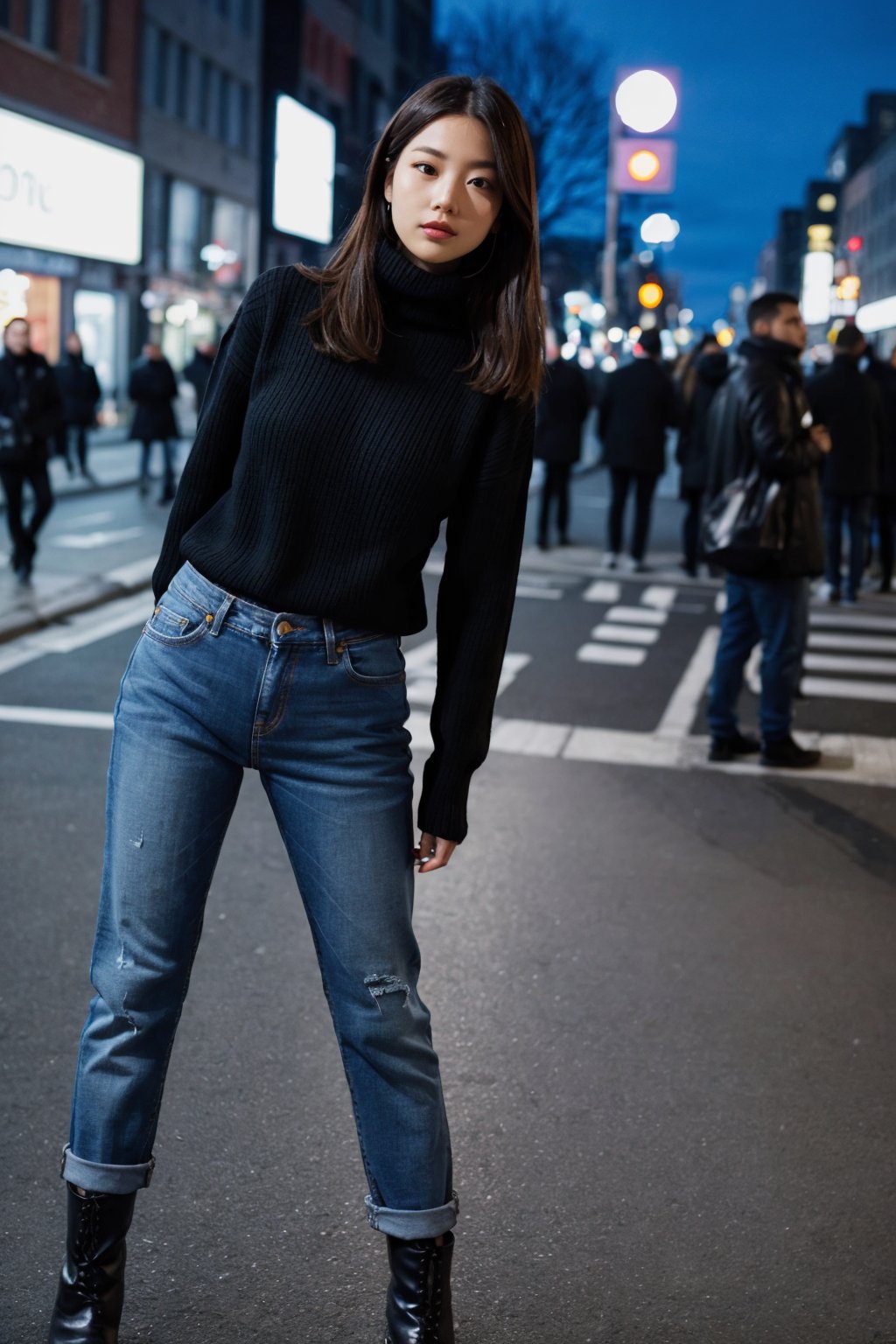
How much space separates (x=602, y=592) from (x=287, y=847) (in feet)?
37.4

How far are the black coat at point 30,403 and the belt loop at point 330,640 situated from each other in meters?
10.3

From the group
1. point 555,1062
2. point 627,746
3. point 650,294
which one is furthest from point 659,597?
point 650,294

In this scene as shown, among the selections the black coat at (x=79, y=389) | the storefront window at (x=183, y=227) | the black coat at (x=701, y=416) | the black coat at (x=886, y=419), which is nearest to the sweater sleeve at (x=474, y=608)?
the black coat at (x=886, y=419)

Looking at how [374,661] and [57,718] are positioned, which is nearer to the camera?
[374,661]

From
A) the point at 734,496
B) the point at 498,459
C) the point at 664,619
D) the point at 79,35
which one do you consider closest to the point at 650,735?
the point at 734,496

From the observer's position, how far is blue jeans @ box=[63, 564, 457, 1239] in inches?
103

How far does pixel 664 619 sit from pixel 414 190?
10120mm

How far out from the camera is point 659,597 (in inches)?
542

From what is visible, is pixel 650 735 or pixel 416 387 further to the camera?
pixel 650 735

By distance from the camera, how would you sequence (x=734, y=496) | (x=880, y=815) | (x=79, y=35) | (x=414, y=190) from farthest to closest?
(x=79, y=35) → (x=734, y=496) → (x=880, y=815) → (x=414, y=190)

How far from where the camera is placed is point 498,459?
2621 millimetres

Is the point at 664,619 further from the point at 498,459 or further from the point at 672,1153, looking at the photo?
the point at 498,459

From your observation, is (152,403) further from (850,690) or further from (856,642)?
(850,690)

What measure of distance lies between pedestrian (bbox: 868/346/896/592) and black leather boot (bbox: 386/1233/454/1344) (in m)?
11.0
